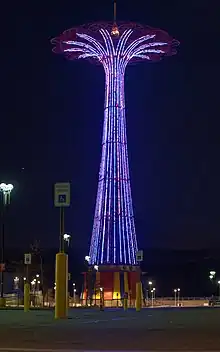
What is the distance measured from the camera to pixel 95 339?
16.0 metres

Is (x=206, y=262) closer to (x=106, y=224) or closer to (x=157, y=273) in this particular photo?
(x=157, y=273)

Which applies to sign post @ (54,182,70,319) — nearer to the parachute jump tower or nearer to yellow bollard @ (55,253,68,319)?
yellow bollard @ (55,253,68,319)

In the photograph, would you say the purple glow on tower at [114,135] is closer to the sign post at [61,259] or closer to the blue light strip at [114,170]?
the blue light strip at [114,170]

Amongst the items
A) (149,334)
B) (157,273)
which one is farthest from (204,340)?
(157,273)

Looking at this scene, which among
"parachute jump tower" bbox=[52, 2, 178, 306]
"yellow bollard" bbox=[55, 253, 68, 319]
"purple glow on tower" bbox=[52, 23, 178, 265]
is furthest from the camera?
"purple glow on tower" bbox=[52, 23, 178, 265]

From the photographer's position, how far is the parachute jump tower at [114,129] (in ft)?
219

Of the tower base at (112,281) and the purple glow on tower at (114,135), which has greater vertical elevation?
the purple glow on tower at (114,135)

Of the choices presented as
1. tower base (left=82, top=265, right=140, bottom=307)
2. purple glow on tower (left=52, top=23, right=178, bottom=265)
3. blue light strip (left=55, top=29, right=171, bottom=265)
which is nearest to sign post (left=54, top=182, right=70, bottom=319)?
purple glow on tower (left=52, top=23, right=178, bottom=265)

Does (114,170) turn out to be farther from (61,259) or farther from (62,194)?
(61,259)

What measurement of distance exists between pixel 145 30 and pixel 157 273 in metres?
70.9

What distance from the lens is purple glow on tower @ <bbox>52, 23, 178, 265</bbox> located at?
67500mm

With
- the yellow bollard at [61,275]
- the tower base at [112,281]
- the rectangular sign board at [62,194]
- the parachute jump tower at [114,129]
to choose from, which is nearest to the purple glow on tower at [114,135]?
the parachute jump tower at [114,129]

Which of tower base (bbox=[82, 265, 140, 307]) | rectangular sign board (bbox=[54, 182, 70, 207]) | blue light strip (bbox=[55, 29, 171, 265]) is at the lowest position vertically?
tower base (bbox=[82, 265, 140, 307])

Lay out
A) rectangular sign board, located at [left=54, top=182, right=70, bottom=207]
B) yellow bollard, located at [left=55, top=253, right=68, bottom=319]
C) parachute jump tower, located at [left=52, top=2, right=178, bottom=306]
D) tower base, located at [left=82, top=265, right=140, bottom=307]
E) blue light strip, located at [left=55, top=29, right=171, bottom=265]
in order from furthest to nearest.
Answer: tower base, located at [left=82, top=265, right=140, bottom=307] < blue light strip, located at [left=55, top=29, right=171, bottom=265] < parachute jump tower, located at [left=52, top=2, right=178, bottom=306] < rectangular sign board, located at [left=54, top=182, right=70, bottom=207] < yellow bollard, located at [left=55, top=253, right=68, bottom=319]
